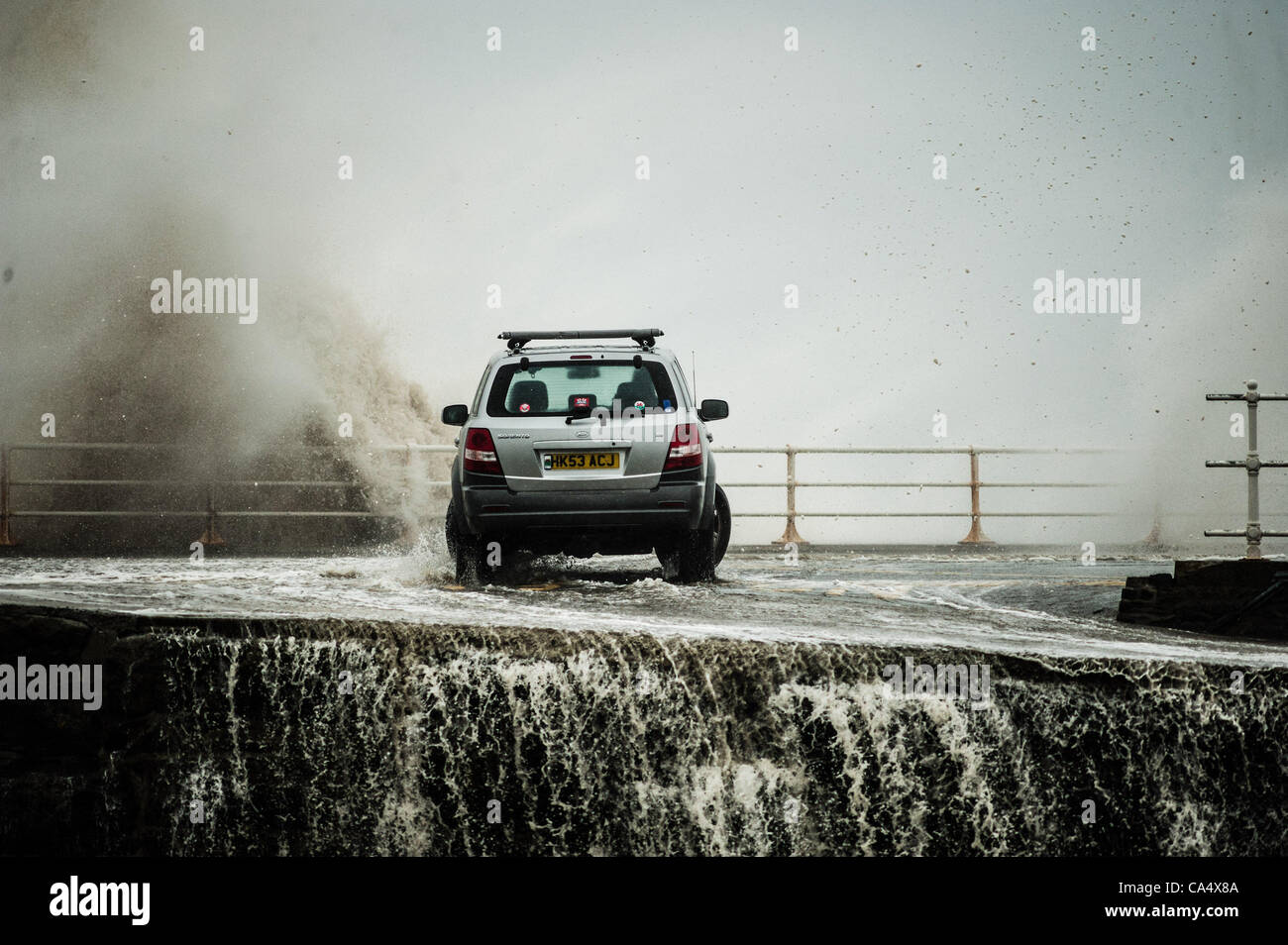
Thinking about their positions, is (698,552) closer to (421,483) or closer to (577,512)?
(577,512)

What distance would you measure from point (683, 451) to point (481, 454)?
1.44 meters

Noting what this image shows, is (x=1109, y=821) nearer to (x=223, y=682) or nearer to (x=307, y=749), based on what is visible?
(x=307, y=749)

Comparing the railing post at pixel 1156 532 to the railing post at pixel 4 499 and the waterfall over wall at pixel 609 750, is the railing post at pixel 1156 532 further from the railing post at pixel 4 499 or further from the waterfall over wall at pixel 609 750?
the railing post at pixel 4 499

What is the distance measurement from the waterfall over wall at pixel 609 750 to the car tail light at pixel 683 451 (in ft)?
8.48

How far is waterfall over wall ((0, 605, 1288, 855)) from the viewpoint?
597cm

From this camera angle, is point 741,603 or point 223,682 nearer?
point 223,682

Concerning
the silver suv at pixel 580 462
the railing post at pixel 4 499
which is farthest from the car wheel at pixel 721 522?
the railing post at pixel 4 499

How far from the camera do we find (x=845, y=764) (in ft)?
19.7

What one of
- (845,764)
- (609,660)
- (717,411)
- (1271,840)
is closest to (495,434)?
(717,411)

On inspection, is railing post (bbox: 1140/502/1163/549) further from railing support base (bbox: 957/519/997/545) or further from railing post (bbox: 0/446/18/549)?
railing post (bbox: 0/446/18/549)

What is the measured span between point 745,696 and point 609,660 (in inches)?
27.3

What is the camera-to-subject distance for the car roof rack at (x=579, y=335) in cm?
930

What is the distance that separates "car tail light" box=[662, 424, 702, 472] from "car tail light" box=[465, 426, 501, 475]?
121 centimetres

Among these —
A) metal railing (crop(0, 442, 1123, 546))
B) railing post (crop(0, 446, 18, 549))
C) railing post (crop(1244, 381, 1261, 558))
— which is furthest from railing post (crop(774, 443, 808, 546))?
railing post (crop(0, 446, 18, 549))
